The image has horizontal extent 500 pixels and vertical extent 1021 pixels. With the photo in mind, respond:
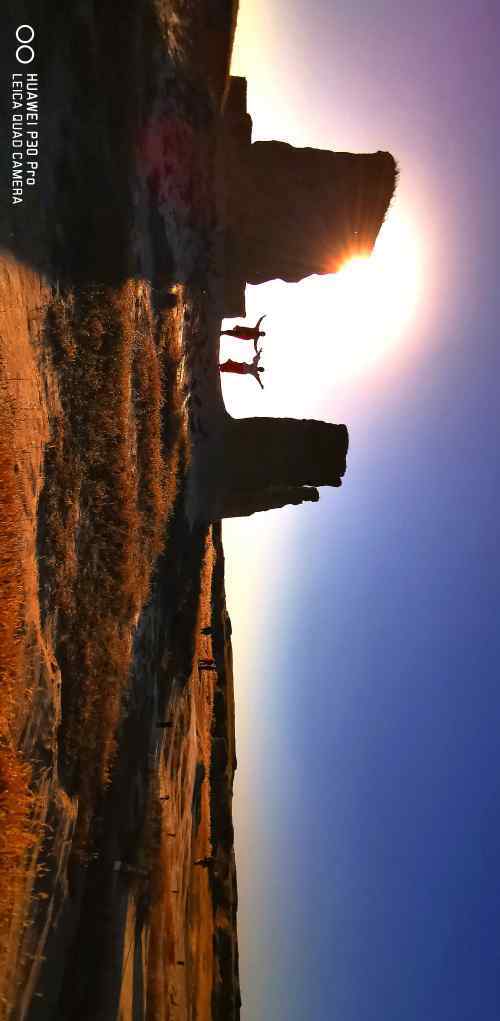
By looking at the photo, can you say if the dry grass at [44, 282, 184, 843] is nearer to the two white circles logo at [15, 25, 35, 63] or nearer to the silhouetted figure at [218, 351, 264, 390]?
the two white circles logo at [15, 25, 35, 63]

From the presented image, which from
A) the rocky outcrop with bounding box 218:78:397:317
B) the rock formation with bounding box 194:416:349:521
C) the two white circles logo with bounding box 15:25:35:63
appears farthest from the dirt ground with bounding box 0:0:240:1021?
the rocky outcrop with bounding box 218:78:397:317

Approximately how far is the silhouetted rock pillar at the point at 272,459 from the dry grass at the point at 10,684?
21.6 ft

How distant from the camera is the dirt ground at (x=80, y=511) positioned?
6.67m

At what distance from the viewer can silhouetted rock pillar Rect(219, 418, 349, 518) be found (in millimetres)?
12844

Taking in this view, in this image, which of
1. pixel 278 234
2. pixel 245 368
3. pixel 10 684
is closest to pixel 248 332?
pixel 245 368

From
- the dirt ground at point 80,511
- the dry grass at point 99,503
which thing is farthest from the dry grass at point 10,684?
the dry grass at point 99,503

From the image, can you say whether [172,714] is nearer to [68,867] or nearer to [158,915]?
[158,915]

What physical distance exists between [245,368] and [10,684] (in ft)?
44.0

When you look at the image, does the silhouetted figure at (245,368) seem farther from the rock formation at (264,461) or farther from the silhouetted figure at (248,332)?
the rock formation at (264,461)

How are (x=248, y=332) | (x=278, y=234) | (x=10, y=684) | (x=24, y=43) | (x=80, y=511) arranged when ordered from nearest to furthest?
(x=10, y=684) → (x=24, y=43) → (x=80, y=511) → (x=278, y=234) → (x=248, y=332)

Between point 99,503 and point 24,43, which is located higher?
point 24,43

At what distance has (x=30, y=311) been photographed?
682 centimetres

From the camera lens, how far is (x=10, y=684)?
6.28m

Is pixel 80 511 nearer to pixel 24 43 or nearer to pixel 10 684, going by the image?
pixel 10 684
